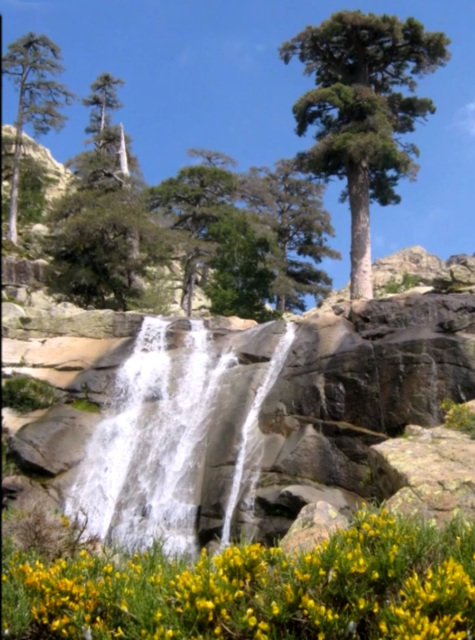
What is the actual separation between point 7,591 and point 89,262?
78.3 ft

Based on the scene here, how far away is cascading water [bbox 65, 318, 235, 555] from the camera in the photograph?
14.9 meters

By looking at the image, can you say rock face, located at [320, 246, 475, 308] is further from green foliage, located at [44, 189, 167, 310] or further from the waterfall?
the waterfall

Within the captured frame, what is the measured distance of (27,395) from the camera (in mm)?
18875

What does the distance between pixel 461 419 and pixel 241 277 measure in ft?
64.3

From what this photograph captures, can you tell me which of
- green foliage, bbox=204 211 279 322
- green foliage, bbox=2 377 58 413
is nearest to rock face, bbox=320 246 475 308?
green foliage, bbox=204 211 279 322

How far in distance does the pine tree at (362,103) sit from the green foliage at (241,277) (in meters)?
5.49

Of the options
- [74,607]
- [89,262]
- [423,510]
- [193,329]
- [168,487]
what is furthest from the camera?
[89,262]

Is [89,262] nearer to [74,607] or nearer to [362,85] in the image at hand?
[362,85]

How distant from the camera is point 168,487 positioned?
15680 millimetres

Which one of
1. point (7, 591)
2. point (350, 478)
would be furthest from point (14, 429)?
point (7, 591)

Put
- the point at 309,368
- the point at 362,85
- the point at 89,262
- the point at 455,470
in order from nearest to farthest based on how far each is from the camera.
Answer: the point at 455,470 < the point at 309,368 < the point at 362,85 < the point at 89,262

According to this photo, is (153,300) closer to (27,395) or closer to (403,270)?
(27,395)

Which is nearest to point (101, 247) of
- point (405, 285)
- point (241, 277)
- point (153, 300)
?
point (153, 300)

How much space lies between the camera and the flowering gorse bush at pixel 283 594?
5840 mm
